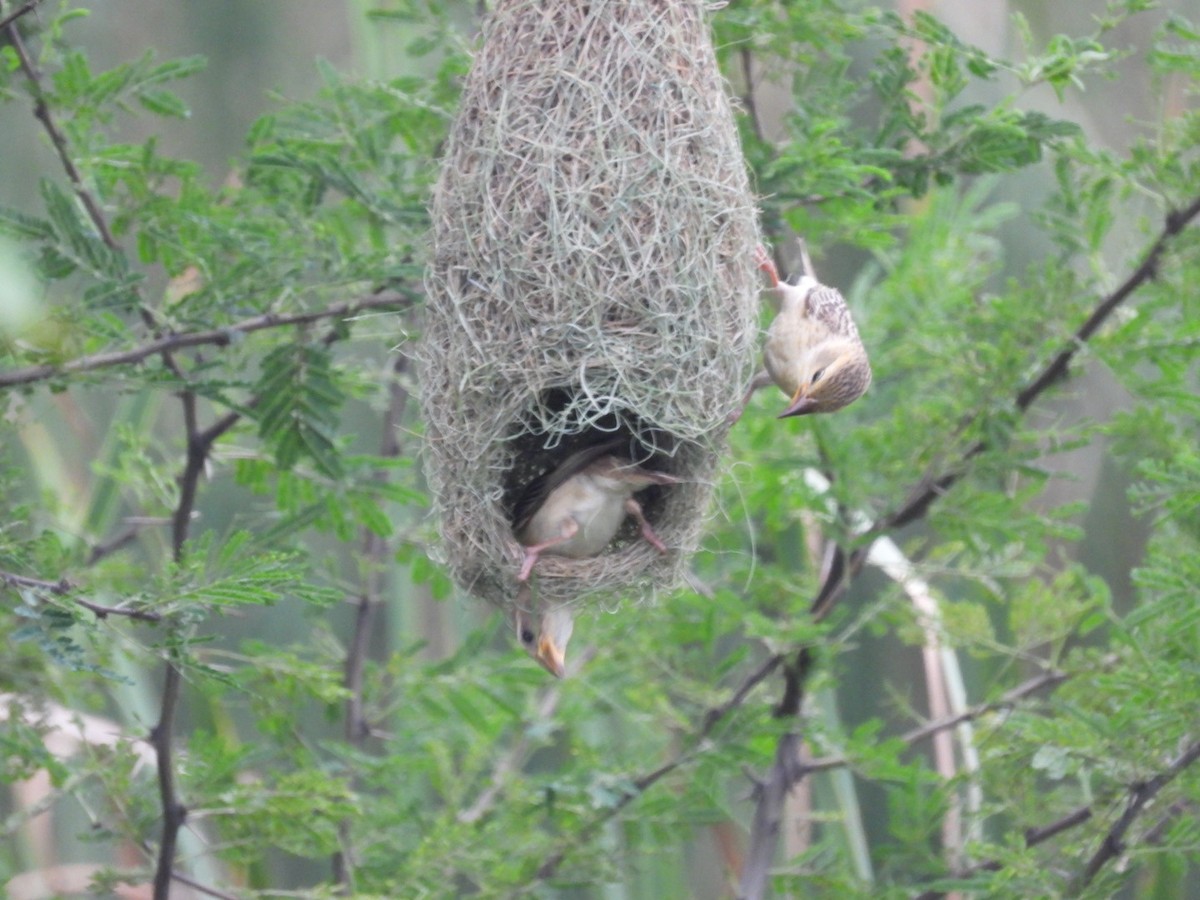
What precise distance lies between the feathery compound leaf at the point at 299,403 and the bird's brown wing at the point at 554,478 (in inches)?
20.2

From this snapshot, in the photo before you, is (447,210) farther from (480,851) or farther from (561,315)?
(480,851)

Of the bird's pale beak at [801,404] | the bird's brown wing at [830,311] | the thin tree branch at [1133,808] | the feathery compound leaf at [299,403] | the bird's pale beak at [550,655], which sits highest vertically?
the bird's brown wing at [830,311]

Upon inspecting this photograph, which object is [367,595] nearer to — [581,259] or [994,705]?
[994,705]

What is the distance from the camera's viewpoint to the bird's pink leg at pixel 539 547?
6.70ft

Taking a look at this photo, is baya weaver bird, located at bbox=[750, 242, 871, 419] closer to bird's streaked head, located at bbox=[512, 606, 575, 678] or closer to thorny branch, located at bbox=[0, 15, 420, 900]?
bird's streaked head, located at bbox=[512, 606, 575, 678]

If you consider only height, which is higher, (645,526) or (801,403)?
(801,403)

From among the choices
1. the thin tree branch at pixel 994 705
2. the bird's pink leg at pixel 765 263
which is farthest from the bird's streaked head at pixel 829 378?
the thin tree branch at pixel 994 705

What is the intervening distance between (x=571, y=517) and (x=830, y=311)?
0.59 metres

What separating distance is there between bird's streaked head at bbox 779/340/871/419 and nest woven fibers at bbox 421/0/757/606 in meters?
0.10

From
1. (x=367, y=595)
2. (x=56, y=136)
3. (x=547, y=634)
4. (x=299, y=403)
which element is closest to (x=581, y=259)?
(x=547, y=634)

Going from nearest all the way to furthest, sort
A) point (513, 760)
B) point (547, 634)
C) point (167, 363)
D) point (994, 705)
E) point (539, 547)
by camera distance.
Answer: point (539, 547) → point (547, 634) → point (167, 363) → point (994, 705) → point (513, 760)

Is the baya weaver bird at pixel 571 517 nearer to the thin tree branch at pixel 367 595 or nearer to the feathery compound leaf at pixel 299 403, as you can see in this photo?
the feathery compound leaf at pixel 299 403

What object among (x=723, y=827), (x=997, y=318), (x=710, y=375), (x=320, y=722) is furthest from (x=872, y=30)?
(x=320, y=722)

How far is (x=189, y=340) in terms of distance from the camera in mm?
2420
